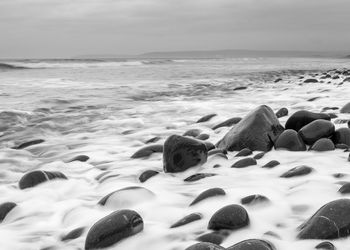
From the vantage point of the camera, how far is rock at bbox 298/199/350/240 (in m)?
1.95

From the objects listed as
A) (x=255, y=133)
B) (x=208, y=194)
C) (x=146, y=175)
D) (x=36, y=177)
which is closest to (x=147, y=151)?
(x=146, y=175)

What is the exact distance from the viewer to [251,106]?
7.57 m

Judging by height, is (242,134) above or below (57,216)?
above

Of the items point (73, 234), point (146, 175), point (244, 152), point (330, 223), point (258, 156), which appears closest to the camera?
point (330, 223)

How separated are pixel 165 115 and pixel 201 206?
178 inches

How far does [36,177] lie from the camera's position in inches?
130

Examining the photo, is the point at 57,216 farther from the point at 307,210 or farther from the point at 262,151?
the point at 262,151

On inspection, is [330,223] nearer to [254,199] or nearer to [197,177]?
[254,199]

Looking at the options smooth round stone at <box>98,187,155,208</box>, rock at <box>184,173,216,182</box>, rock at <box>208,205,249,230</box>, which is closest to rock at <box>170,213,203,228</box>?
rock at <box>208,205,249,230</box>

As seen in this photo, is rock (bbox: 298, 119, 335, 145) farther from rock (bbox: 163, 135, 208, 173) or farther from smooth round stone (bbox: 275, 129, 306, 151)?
rock (bbox: 163, 135, 208, 173)

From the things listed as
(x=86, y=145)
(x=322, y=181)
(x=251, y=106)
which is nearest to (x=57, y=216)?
(x=322, y=181)

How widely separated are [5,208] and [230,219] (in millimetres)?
1489

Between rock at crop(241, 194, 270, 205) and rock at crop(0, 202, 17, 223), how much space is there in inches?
58.3

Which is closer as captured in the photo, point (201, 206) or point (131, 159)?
point (201, 206)
